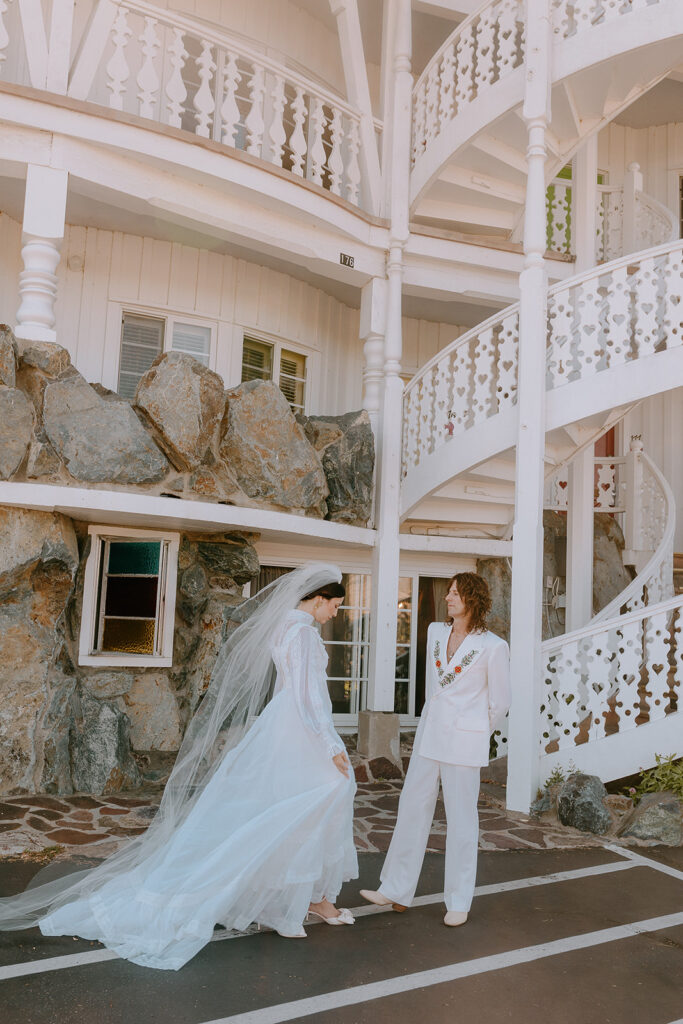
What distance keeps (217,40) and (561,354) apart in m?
4.78

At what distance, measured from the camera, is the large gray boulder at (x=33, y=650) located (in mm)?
7480

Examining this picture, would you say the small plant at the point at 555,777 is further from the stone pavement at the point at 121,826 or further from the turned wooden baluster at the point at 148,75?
the turned wooden baluster at the point at 148,75

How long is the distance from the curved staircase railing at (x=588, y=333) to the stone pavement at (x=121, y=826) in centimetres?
353

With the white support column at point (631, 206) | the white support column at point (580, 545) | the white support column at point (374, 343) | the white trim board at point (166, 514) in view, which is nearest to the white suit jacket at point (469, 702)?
the white trim board at point (166, 514)

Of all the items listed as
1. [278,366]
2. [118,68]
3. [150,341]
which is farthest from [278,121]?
[278,366]

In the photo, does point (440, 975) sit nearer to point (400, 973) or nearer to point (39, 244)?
point (400, 973)

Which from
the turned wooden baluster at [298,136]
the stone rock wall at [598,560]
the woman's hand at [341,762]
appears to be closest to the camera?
the woman's hand at [341,762]

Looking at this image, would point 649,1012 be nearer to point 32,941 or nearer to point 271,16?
point 32,941

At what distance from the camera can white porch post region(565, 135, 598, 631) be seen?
10828 mm

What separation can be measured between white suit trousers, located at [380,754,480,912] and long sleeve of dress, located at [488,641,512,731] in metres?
0.39

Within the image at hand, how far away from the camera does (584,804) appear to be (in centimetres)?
717

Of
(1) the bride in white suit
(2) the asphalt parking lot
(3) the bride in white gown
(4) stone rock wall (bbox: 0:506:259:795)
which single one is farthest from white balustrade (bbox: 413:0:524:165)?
(2) the asphalt parking lot

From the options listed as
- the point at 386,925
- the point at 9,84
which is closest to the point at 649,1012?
the point at 386,925

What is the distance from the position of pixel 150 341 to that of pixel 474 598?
265 inches
